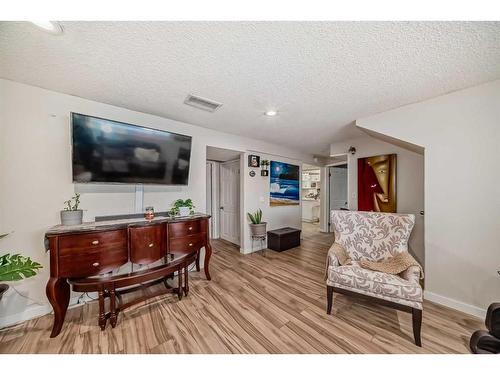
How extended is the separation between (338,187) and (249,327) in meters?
5.22

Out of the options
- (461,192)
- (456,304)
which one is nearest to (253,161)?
(461,192)

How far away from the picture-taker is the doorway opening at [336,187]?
219 inches

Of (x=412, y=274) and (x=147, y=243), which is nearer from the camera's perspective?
(x=412, y=274)

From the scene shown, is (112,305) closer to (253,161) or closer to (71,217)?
(71,217)

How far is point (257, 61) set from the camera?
1431mm

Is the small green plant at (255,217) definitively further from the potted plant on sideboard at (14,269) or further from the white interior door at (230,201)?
the potted plant on sideboard at (14,269)

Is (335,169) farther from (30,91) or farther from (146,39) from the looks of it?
(30,91)

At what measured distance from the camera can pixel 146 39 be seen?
1.22 metres

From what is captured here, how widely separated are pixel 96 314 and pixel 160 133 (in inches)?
82.4

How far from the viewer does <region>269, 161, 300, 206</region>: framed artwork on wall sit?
4.22 meters

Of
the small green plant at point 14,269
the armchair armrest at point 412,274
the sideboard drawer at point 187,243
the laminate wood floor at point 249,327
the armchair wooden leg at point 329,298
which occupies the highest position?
the small green plant at point 14,269

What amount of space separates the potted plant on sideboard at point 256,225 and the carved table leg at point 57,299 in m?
2.67

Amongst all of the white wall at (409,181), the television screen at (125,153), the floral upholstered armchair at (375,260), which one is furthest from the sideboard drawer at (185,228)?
the white wall at (409,181)
